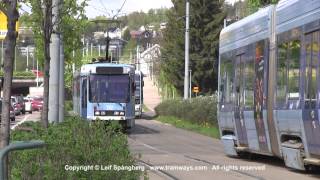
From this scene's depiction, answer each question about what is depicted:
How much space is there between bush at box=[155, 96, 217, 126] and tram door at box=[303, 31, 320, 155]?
2303 centimetres

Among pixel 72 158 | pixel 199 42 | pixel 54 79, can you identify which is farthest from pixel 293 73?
pixel 199 42

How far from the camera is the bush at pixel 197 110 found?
126ft

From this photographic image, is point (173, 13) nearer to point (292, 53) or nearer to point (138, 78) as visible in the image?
point (138, 78)

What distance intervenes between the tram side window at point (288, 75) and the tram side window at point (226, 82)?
12.8ft

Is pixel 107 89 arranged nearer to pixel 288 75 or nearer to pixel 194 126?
pixel 194 126

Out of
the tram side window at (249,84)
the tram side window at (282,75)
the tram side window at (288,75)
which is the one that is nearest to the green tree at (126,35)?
the tram side window at (249,84)

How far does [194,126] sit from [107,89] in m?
8.63

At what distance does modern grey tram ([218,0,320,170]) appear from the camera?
13.8 metres

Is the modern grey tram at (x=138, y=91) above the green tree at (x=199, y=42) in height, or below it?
below

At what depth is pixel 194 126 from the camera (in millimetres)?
40781

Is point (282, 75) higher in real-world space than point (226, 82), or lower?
higher

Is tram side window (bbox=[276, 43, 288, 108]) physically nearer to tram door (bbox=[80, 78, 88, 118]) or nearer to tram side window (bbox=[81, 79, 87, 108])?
tram door (bbox=[80, 78, 88, 118])

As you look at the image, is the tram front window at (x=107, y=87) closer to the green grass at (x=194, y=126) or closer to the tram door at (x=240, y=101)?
the green grass at (x=194, y=126)

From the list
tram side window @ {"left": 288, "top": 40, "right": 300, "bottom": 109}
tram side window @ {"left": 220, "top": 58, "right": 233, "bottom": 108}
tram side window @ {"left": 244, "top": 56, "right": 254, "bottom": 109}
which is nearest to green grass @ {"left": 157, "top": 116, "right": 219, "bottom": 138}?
tram side window @ {"left": 220, "top": 58, "right": 233, "bottom": 108}
